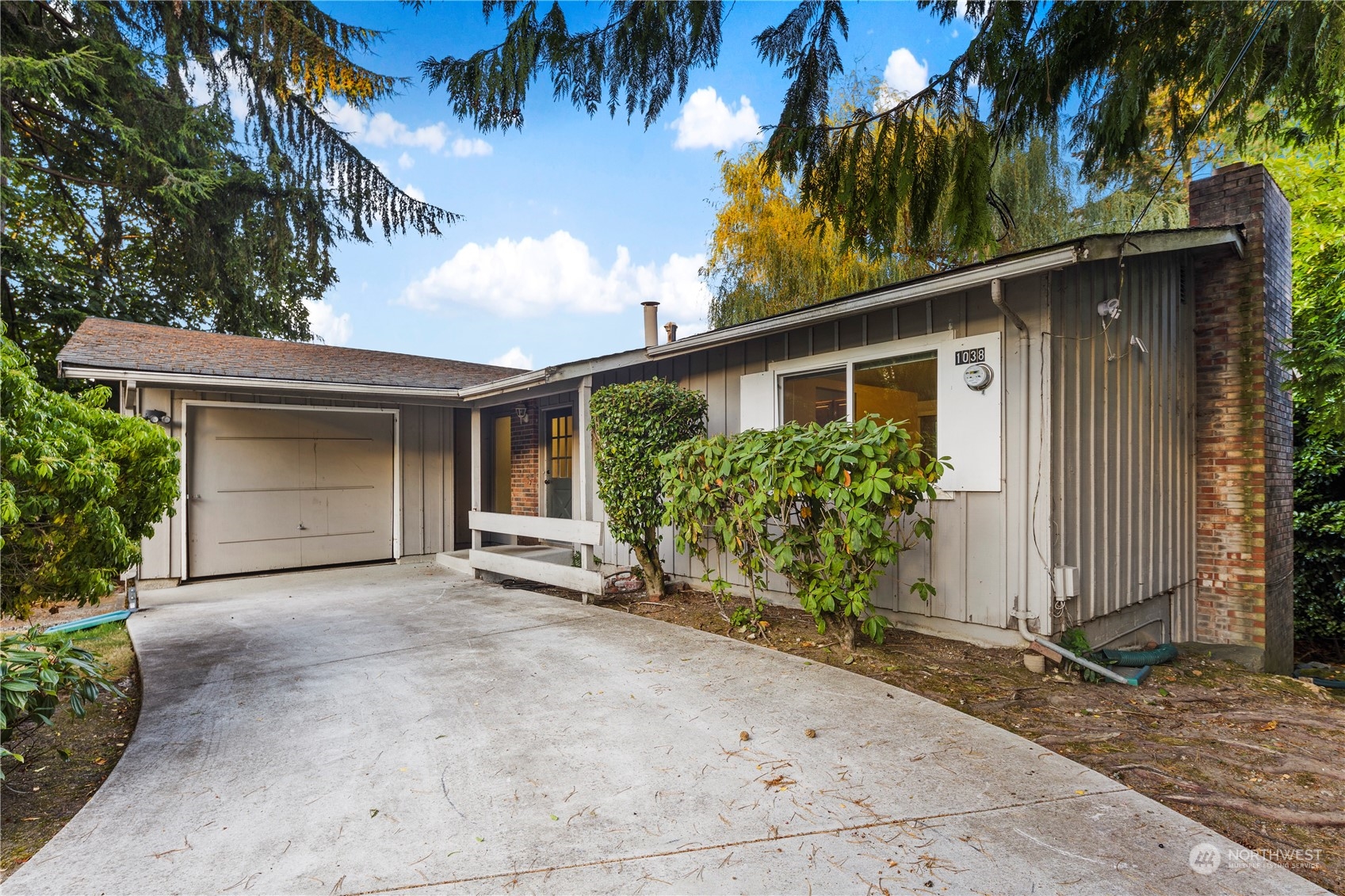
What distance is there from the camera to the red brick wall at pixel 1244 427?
538 cm

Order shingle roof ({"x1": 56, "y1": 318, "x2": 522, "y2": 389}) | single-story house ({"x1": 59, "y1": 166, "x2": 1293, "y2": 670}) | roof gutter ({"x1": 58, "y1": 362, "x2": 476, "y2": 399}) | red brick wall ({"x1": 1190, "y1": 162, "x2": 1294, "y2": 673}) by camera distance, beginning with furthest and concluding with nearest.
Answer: shingle roof ({"x1": 56, "y1": 318, "x2": 522, "y2": 389}) → roof gutter ({"x1": 58, "y1": 362, "x2": 476, "y2": 399}) → red brick wall ({"x1": 1190, "y1": 162, "x2": 1294, "y2": 673}) → single-story house ({"x1": 59, "y1": 166, "x2": 1293, "y2": 670})

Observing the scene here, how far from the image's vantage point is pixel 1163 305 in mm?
5352

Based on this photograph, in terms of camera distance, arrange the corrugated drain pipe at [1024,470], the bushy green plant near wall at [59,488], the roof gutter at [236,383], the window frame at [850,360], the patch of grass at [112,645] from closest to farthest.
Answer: the bushy green plant near wall at [59,488], the corrugated drain pipe at [1024,470], the patch of grass at [112,645], the window frame at [850,360], the roof gutter at [236,383]

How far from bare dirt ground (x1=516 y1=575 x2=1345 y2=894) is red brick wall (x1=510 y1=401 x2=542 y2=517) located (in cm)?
497

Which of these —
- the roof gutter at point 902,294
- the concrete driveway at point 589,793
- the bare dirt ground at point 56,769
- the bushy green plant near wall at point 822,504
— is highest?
the roof gutter at point 902,294

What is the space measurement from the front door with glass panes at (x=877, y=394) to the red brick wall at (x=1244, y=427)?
296cm

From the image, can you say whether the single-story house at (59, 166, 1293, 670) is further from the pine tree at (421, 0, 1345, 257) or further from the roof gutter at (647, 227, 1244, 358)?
the pine tree at (421, 0, 1345, 257)

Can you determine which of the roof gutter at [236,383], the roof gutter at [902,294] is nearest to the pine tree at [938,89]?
the roof gutter at [902,294]

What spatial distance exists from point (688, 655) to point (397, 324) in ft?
54.2

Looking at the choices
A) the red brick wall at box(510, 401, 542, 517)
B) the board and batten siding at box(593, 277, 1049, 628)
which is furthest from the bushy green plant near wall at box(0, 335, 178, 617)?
the red brick wall at box(510, 401, 542, 517)

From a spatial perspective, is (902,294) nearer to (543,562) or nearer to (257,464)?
(543,562)

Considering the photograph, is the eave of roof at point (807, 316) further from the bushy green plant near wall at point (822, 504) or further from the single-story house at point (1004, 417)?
the bushy green plant near wall at point (822, 504)

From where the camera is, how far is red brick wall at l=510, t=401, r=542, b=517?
970 cm

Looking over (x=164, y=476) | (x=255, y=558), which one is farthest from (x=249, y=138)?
(x=164, y=476)
